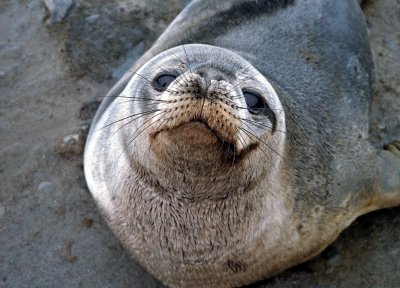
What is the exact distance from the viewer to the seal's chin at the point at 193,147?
7.68 feet

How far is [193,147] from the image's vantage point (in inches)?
95.7

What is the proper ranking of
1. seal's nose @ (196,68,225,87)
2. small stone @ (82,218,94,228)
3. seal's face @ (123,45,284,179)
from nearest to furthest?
seal's face @ (123,45,284,179)
seal's nose @ (196,68,225,87)
small stone @ (82,218,94,228)

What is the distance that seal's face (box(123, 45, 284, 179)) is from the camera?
231cm

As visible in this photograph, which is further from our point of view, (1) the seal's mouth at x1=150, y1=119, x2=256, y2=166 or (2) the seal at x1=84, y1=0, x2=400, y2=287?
(2) the seal at x1=84, y1=0, x2=400, y2=287

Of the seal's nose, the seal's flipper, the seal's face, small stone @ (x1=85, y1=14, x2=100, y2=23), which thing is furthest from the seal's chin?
small stone @ (x1=85, y1=14, x2=100, y2=23)

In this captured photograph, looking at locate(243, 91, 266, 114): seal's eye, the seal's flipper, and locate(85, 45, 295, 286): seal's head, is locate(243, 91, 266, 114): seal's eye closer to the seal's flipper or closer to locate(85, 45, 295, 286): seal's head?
locate(85, 45, 295, 286): seal's head

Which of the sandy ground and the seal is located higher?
the seal

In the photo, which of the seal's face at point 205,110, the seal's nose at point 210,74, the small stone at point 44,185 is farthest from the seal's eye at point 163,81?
the small stone at point 44,185

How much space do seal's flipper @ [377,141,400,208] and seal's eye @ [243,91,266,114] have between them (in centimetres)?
124

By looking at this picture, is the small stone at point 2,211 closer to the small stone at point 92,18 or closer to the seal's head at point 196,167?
the seal's head at point 196,167

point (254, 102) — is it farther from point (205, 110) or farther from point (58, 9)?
point (58, 9)

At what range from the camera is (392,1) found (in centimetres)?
513

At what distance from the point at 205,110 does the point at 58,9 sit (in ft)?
10.1

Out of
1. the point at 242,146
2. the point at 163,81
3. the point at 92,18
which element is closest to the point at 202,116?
the point at 242,146
